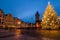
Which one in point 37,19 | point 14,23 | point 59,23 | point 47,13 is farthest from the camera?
point 14,23

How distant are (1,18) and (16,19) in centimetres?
517

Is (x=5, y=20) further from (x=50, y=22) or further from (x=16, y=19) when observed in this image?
(x=50, y=22)

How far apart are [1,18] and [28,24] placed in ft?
33.1

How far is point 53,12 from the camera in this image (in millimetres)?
37562

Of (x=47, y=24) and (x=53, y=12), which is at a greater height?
(x=53, y=12)

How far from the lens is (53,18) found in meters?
38.0

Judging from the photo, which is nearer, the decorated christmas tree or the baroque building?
the decorated christmas tree

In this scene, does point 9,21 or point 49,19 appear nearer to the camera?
point 49,19

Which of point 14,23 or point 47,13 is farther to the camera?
point 14,23

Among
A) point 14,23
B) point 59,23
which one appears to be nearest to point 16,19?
point 14,23

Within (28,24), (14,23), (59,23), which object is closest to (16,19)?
(14,23)

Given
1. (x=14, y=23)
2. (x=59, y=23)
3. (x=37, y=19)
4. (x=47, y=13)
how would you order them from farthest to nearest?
(x=14, y=23)
(x=37, y=19)
(x=59, y=23)
(x=47, y=13)

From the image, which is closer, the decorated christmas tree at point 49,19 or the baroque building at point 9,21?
the decorated christmas tree at point 49,19

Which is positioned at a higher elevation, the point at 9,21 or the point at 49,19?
the point at 9,21
